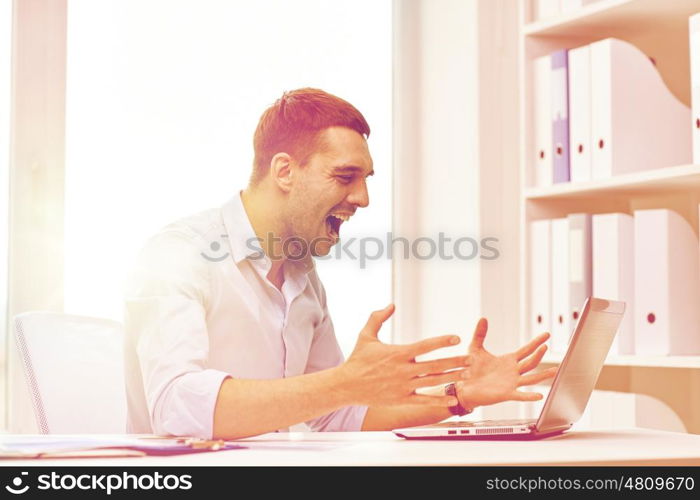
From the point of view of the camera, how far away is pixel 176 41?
2.82 meters

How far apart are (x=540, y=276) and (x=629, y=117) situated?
45cm

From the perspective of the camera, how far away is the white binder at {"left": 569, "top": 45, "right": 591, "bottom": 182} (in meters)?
2.25

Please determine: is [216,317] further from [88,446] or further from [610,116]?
[610,116]

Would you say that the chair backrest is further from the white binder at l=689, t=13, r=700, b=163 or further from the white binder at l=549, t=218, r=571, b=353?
the white binder at l=689, t=13, r=700, b=163

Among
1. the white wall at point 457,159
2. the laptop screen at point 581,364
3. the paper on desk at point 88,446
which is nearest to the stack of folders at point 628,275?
the white wall at point 457,159

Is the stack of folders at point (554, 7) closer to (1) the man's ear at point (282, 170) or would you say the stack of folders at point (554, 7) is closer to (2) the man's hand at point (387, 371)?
(1) the man's ear at point (282, 170)

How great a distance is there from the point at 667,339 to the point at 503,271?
30.7 inches

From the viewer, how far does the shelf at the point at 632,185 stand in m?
2.05

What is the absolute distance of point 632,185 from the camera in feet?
7.09

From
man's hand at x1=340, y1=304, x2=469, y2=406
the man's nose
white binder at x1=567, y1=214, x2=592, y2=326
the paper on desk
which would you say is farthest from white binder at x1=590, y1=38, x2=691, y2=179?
the paper on desk

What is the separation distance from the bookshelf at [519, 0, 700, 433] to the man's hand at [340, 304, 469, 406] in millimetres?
1095

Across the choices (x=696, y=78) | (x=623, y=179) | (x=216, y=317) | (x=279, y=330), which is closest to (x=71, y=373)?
(x=216, y=317)

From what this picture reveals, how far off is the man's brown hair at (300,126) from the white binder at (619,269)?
62cm

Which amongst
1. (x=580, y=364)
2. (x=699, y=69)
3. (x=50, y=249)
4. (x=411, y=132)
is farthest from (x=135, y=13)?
(x=580, y=364)
